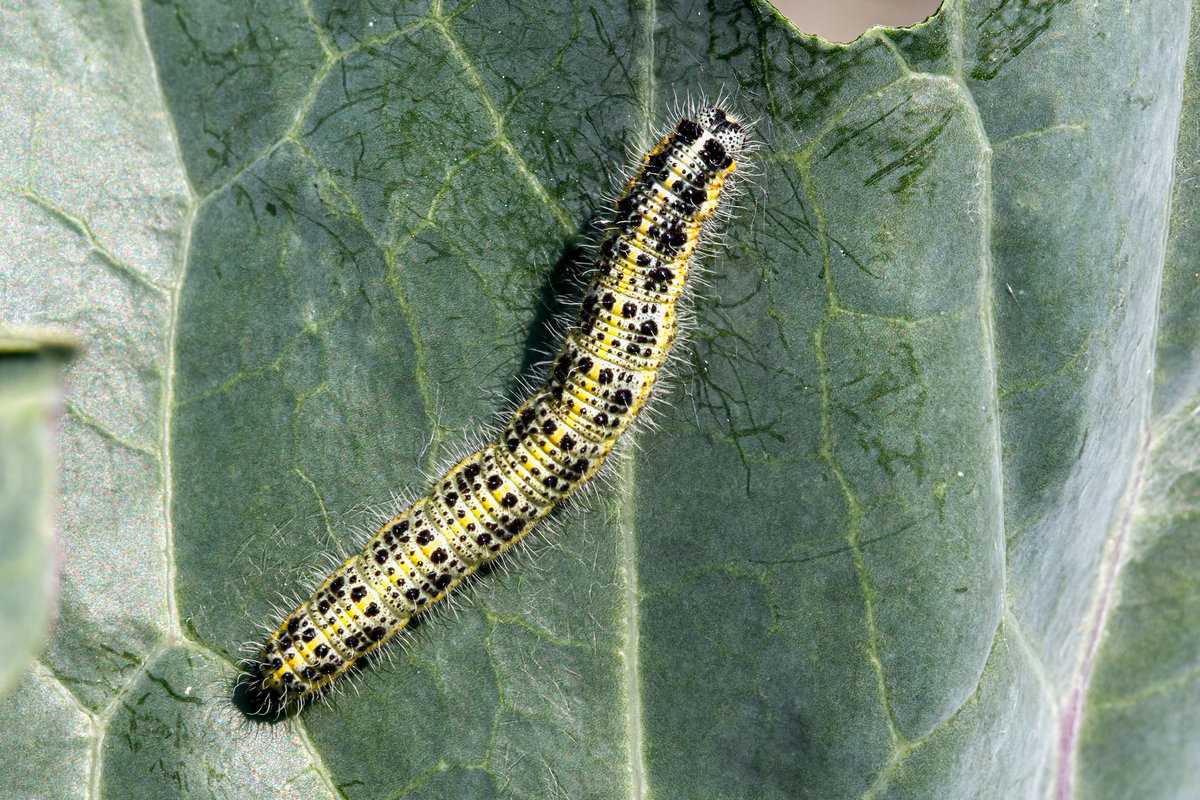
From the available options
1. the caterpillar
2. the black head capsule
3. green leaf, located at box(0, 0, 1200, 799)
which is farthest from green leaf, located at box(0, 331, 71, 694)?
the black head capsule

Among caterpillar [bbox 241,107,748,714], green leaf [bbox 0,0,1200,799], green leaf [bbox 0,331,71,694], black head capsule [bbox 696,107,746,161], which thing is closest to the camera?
green leaf [bbox 0,331,71,694]

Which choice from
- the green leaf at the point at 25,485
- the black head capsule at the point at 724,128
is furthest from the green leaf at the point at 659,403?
the green leaf at the point at 25,485

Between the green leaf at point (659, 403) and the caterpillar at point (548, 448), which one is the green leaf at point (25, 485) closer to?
the green leaf at point (659, 403)

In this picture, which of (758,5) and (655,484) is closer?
(758,5)

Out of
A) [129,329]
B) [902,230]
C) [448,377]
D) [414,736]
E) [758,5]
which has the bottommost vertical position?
[414,736]

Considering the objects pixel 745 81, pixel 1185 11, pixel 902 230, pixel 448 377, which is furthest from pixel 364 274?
pixel 1185 11

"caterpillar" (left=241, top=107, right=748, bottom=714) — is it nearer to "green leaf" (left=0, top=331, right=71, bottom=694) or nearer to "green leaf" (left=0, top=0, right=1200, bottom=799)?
"green leaf" (left=0, top=0, right=1200, bottom=799)

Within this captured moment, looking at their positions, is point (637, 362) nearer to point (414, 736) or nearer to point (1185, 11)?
point (414, 736)
